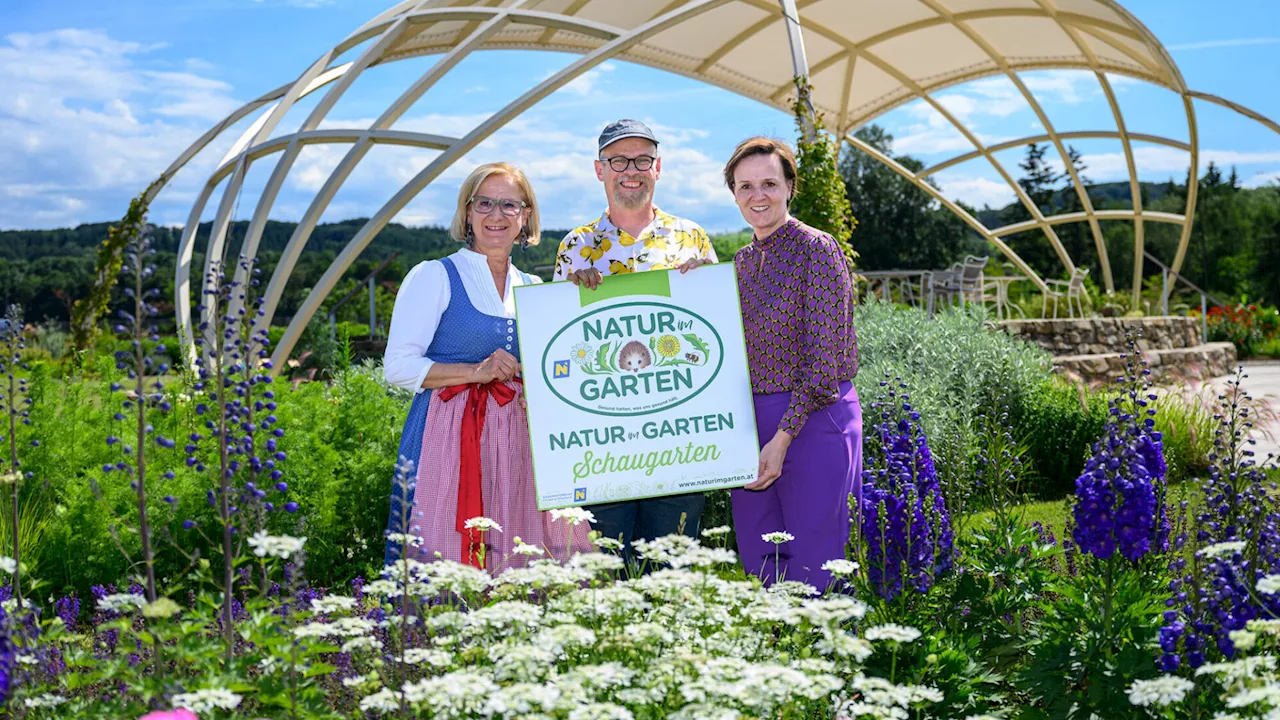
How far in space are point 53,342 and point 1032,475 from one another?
70.3 ft

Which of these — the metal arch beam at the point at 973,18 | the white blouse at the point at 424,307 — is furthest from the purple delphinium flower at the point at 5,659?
the metal arch beam at the point at 973,18

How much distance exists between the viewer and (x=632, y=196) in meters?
3.52

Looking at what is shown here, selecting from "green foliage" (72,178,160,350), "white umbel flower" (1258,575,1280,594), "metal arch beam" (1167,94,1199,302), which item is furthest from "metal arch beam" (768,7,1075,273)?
"white umbel flower" (1258,575,1280,594)

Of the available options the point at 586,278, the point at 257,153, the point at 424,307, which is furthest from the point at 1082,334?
the point at 424,307

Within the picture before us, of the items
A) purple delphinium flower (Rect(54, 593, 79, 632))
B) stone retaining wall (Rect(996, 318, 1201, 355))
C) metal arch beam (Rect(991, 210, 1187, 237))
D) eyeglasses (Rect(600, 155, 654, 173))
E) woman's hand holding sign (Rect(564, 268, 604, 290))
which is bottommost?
purple delphinium flower (Rect(54, 593, 79, 632))

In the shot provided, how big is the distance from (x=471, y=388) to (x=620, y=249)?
75cm

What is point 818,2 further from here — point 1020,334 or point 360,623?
point 360,623

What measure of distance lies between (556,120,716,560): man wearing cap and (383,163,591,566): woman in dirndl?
0.72 feet

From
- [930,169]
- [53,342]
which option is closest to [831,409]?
[930,169]

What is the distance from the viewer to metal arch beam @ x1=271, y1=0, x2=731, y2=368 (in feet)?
31.4

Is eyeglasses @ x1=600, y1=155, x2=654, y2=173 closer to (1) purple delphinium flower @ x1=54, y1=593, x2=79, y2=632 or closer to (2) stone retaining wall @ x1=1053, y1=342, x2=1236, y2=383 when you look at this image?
(1) purple delphinium flower @ x1=54, y1=593, x2=79, y2=632

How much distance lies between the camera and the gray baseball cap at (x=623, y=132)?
3.44 metres

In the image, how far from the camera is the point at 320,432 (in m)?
5.68

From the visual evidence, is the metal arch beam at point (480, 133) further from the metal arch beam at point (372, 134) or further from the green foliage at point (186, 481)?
the green foliage at point (186, 481)
